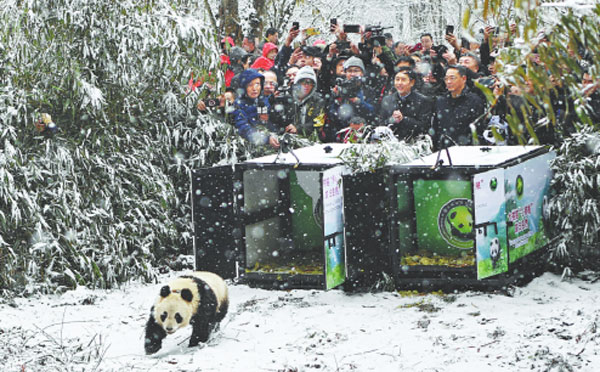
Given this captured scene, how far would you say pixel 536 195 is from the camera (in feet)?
26.9

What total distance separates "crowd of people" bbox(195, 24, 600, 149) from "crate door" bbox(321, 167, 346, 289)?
0.80m

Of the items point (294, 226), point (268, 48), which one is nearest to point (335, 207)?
point (294, 226)

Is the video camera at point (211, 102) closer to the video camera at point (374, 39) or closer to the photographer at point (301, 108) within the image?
the photographer at point (301, 108)

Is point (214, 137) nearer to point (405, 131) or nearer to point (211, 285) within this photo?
point (405, 131)

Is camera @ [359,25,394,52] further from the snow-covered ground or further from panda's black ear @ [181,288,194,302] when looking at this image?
panda's black ear @ [181,288,194,302]

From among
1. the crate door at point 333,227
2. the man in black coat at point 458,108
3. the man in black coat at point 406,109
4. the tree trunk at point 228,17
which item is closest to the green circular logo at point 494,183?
the crate door at point 333,227

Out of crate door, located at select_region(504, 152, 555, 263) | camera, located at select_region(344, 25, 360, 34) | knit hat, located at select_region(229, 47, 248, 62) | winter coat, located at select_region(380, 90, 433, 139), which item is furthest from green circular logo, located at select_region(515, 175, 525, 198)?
knit hat, located at select_region(229, 47, 248, 62)

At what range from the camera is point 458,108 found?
902 centimetres

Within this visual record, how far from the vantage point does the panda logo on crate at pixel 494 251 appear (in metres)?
7.40

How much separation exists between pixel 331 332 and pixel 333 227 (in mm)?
1227

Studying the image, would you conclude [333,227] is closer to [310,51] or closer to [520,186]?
[520,186]

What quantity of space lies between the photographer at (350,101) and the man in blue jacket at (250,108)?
37.7 inches

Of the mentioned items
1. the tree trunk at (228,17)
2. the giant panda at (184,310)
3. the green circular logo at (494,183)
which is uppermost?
the tree trunk at (228,17)

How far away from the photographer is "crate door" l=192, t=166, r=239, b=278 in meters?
8.32
